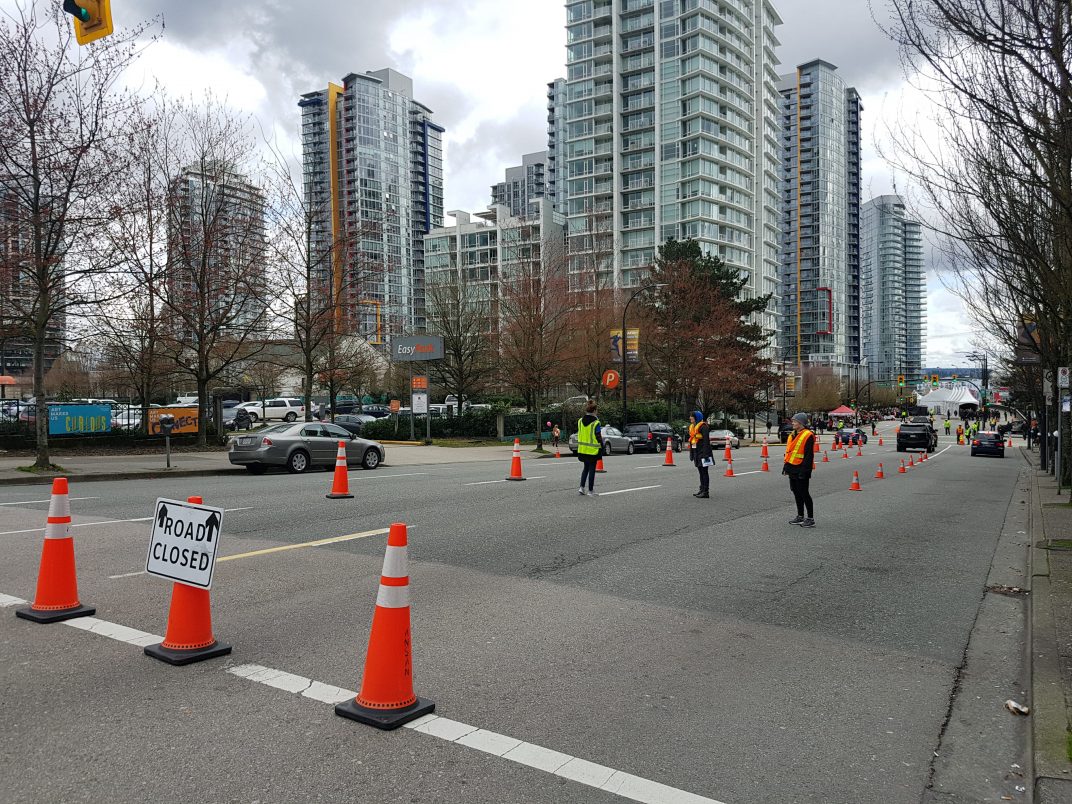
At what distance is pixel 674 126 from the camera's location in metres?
97.7

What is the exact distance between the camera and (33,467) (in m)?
17.8

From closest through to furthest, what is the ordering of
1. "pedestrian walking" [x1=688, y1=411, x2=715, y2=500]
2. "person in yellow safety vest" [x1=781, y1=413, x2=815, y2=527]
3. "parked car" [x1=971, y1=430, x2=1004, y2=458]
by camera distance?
"person in yellow safety vest" [x1=781, y1=413, x2=815, y2=527] → "pedestrian walking" [x1=688, y1=411, x2=715, y2=500] → "parked car" [x1=971, y1=430, x2=1004, y2=458]

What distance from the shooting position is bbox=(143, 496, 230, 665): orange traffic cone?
4.86 m

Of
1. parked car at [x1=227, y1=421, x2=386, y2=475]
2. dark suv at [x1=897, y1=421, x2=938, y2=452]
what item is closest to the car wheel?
parked car at [x1=227, y1=421, x2=386, y2=475]

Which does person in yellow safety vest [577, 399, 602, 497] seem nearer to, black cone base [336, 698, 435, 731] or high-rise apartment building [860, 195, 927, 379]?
black cone base [336, 698, 435, 731]

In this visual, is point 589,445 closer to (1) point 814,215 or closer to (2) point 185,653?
(2) point 185,653

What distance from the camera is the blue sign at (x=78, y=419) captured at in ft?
77.6

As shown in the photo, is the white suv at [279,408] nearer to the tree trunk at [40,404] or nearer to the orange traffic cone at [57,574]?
the tree trunk at [40,404]

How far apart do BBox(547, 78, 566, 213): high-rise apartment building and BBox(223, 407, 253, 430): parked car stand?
9714cm

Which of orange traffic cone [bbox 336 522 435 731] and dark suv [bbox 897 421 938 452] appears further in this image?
dark suv [bbox 897 421 938 452]

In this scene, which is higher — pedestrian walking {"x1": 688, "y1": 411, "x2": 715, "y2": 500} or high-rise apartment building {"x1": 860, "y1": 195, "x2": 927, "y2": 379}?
high-rise apartment building {"x1": 860, "y1": 195, "x2": 927, "y2": 379}

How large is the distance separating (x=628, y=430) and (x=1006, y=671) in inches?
1275

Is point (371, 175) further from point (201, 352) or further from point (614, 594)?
point (614, 594)

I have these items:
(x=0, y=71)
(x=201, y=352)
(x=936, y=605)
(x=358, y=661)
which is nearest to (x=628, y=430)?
(x=201, y=352)
